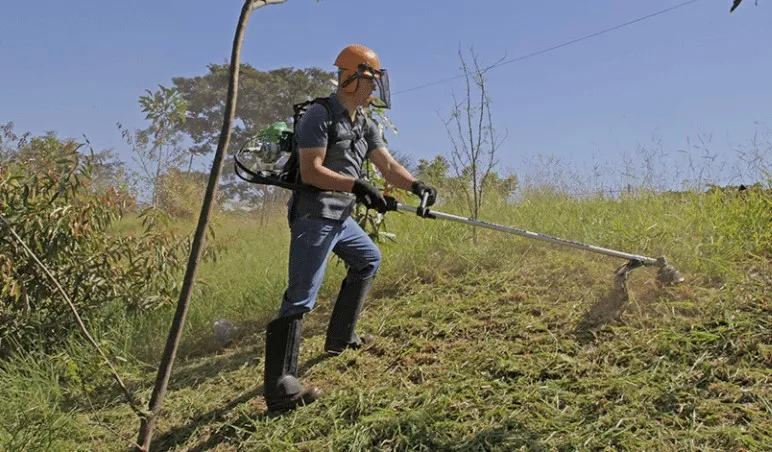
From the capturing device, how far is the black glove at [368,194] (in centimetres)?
306

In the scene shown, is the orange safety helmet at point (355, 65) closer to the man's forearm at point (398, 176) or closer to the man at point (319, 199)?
the man at point (319, 199)

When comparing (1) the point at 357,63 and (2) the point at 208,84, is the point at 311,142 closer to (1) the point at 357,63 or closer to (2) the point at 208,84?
(1) the point at 357,63

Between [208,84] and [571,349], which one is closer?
[571,349]

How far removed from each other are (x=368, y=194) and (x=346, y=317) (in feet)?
2.88

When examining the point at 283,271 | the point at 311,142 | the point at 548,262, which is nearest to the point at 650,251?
the point at 548,262

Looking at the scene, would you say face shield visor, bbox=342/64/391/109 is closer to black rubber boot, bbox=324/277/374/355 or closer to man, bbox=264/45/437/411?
man, bbox=264/45/437/411

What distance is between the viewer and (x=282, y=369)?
10.2 ft

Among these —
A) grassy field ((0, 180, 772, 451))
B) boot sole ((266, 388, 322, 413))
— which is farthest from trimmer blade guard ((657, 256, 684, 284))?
boot sole ((266, 388, 322, 413))

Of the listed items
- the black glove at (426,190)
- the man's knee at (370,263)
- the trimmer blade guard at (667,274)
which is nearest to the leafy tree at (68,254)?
the man's knee at (370,263)

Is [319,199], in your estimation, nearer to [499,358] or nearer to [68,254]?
[499,358]

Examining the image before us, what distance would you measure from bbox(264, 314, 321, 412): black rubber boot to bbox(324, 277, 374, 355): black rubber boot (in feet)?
1.65

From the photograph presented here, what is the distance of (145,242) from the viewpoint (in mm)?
4992

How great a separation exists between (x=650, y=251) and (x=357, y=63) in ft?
7.70

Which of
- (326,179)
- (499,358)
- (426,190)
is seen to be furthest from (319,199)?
(499,358)
